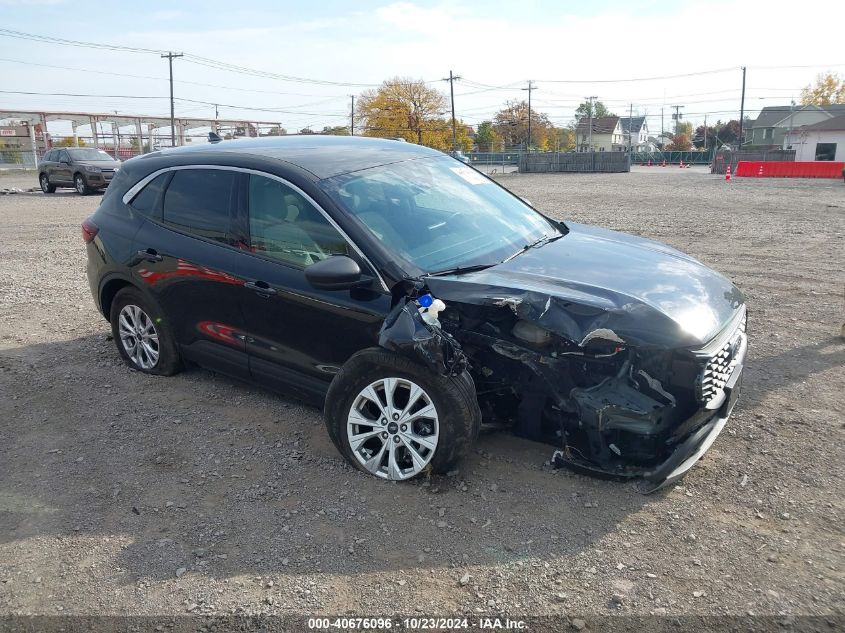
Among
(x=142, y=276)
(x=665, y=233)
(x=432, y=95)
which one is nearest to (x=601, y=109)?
Result: (x=432, y=95)

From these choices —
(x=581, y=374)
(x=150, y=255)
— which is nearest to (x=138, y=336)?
(x=150, y=255)

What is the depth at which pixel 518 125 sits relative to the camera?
9038 cm

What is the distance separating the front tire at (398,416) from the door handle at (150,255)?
2.03 meters

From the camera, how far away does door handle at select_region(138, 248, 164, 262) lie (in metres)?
4.89

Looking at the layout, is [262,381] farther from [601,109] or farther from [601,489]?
[601,109]

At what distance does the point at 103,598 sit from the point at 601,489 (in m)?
2.46

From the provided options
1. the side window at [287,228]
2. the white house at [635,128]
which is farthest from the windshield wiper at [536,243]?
the white house at [635,128]

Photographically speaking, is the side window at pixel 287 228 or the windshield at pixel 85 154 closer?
the side window at pixel 287 228

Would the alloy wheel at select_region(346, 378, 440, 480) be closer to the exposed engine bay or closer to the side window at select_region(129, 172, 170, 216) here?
the exposed engine bay

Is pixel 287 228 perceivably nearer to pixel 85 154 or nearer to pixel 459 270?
pixel 459 270

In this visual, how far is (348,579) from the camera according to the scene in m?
2.94

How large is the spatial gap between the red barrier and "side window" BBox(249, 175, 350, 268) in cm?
3810

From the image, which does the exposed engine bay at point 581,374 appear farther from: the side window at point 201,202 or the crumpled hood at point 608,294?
the side window at point 201,202

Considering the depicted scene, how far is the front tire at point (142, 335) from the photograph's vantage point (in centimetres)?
507
